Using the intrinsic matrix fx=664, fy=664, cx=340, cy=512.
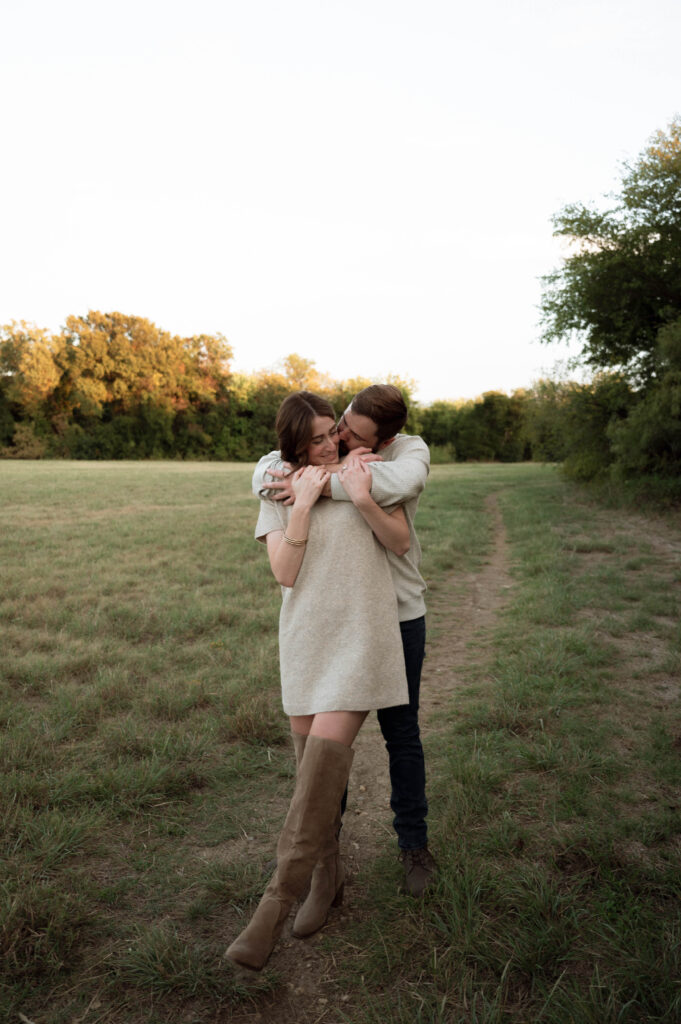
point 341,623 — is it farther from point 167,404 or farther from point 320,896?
point 167,404

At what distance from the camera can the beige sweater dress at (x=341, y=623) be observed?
7.25 ft

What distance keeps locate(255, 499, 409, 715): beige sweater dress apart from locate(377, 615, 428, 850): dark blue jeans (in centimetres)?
21

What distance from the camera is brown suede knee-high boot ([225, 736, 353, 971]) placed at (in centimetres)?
205

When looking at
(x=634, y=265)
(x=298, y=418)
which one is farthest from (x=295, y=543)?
(x=634, y=265)

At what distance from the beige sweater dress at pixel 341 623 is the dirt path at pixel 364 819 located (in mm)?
830

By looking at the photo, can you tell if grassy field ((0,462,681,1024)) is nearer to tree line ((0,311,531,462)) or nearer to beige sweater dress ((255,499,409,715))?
beige sweater dress ((255,499,409,715))

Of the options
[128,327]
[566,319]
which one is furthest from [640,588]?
[128,327]

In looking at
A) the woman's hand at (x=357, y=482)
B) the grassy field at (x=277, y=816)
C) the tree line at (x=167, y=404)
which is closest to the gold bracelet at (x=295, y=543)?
the woman's hand at (x=357, y=482)

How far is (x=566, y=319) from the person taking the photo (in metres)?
16.9

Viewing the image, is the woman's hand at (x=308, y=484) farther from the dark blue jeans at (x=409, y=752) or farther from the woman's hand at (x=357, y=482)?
the dark blue jeans at (x=409, y=752)

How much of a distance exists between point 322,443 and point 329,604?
566mm

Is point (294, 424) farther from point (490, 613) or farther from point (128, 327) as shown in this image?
point (128, 327)

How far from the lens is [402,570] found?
2.47 m

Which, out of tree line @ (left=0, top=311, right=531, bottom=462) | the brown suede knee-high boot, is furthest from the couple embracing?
tree line @ (left=0, top=311, right=531, bottom=462)
